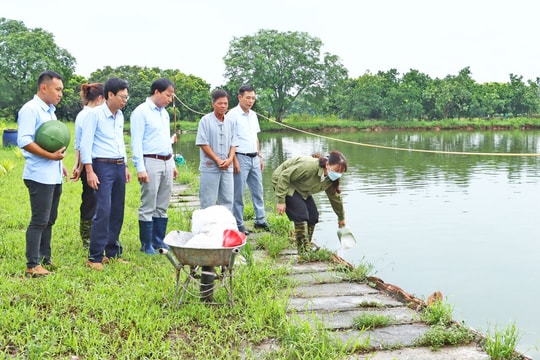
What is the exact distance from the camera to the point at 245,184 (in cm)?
618

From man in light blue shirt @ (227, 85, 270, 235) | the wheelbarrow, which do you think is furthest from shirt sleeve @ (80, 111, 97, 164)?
man in light blue shirt @ (227, 85, 270, 235)

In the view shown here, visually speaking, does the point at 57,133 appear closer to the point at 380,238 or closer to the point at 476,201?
the point at 380,238

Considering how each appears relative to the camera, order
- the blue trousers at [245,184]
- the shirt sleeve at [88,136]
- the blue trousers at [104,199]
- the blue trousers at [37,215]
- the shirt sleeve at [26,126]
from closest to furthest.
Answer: the shirt sleeve at [26,126] < the blue trousers at [37,215] < the shirt sleeve at [88,136] < the blue trousers at [104,199] < the blue trousers at [245,184]

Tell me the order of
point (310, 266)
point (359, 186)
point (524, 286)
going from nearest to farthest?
1. point (310, 266)
2. point (524, 286)
3. point (359, 186)

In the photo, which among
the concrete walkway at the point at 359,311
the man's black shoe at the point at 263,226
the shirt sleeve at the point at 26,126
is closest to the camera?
the concrete walkway at the point at 359,311

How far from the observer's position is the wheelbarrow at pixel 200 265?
3.46 meters

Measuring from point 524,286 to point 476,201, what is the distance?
15.4 ft

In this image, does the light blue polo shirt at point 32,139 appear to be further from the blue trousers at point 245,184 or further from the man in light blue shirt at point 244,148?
the blue trousers at point 245,184

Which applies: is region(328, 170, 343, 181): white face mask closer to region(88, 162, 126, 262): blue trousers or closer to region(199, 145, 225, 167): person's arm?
region(199, 145, 225, 167): person's arm

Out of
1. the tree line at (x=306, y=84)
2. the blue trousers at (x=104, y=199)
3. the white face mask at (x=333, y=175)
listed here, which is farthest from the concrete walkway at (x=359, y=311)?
the tree line at (x=306, y=84)

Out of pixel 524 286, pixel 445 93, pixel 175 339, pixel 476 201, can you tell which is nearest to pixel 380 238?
pixel 524 286

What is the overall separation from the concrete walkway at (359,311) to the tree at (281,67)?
129 feet

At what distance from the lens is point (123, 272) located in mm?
4371

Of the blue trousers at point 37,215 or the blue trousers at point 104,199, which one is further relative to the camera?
the blue trousers at point 104,199
